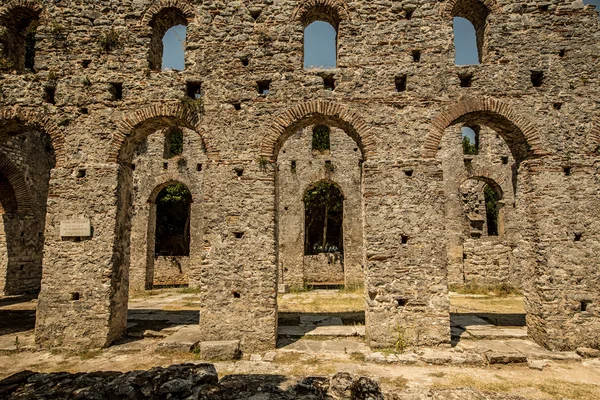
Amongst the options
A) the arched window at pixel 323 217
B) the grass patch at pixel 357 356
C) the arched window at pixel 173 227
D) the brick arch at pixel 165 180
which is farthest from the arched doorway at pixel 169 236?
the grass patch at pixel 357 356

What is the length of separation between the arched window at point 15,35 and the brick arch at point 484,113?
9.79 m

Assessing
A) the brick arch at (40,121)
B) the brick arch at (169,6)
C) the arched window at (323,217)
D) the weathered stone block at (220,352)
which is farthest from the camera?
the arched window at (323,217)

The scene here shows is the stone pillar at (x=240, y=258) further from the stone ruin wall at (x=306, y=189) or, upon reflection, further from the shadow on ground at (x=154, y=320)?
the stone ruin wall at (x=306, y=189)

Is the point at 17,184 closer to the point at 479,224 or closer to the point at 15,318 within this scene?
the point at 15,318

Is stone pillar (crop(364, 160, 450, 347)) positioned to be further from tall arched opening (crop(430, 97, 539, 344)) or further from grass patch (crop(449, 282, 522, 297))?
grass patch (crop(449, 282, 522, 297))

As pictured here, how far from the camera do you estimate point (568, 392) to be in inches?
200

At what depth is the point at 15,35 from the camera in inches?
358

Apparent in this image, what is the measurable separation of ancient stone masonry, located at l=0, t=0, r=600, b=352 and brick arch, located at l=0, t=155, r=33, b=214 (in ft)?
20.9

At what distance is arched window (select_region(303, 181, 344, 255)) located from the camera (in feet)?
70.9

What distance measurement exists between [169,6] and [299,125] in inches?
167

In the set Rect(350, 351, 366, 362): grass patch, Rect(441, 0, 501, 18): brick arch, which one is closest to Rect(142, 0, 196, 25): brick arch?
Rect(441, 0, 501, 18): brick arch

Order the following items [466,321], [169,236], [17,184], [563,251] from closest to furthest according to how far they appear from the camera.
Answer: [563,251], [466,321], [17,184], [169,236]

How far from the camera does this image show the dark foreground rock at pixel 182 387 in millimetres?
4105

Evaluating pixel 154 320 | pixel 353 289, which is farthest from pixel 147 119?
pixel 353 289
